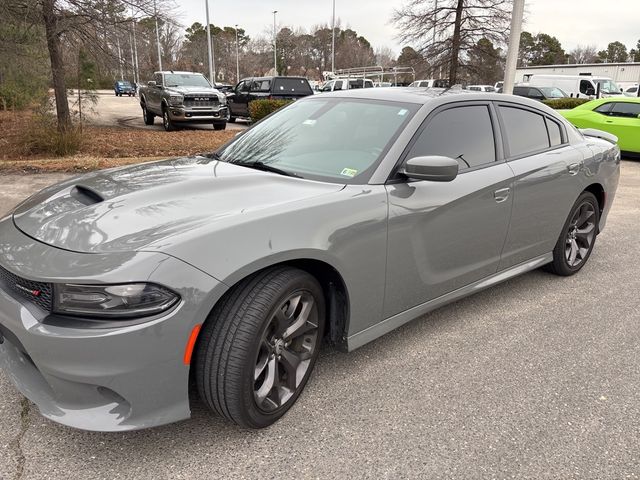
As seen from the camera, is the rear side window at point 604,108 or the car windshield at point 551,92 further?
the car windshield at point 551,92

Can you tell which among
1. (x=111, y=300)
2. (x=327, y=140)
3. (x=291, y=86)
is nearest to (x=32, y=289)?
(x=111, y=300)

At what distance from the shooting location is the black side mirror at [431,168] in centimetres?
275

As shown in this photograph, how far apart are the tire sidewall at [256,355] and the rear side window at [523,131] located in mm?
1979

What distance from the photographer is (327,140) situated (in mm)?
3230

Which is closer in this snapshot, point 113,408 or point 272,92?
point 113,408

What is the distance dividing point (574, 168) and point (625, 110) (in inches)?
369

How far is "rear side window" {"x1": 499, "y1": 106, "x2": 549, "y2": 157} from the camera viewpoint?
3729 mm

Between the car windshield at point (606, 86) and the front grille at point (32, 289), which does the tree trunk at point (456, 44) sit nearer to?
the car windshield at point (606, 86)

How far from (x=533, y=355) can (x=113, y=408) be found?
8.11 feet

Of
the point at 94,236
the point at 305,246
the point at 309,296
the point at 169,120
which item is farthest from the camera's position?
the point at 169,120

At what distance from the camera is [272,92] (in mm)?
18188

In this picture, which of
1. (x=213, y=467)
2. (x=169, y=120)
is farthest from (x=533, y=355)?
(x=169, y=120)

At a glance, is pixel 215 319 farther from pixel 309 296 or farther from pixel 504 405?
pixel 504 405

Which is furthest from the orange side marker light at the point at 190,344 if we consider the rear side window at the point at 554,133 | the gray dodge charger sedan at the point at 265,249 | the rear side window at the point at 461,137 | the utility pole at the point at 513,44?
the utility pole at the point at 513,44
